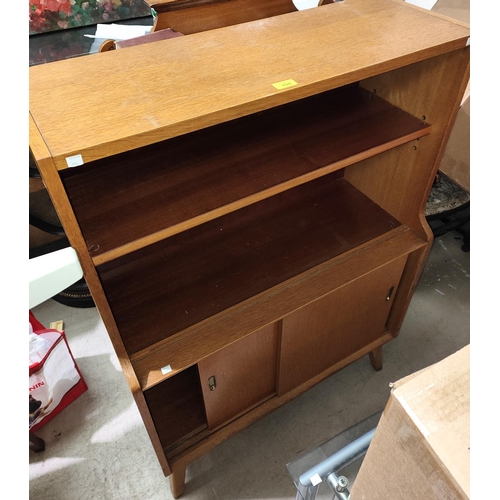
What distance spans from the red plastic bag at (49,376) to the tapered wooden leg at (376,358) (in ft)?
3.76

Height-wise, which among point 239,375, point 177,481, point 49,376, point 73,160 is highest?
point 73,160

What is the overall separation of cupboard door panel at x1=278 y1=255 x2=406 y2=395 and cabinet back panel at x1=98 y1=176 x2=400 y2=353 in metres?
0.11

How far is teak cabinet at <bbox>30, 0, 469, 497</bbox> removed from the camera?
28.7 inches

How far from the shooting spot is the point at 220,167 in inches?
37.5

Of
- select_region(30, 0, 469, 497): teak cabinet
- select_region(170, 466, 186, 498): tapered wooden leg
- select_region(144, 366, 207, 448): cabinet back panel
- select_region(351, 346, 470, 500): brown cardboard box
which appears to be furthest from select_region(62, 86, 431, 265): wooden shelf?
select_region(170, 466, 186, 498): tapered wooden leg

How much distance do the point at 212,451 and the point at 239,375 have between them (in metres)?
0.47

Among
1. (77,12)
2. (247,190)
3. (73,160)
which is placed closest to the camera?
(73,160)

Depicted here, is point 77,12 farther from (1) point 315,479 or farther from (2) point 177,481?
(1) point 315,479

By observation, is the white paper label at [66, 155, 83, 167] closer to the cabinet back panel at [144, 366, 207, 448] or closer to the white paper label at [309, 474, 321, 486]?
the white paper label at [309, 474, 321, 486]

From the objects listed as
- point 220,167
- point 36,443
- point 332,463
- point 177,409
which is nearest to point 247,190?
point 220,167

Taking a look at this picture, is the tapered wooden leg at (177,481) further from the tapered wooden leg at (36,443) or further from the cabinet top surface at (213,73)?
the cabinet top surface at (213,73)

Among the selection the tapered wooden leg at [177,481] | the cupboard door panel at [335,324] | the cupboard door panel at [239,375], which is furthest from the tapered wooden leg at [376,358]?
the tapered wooden leg at [177,481]
